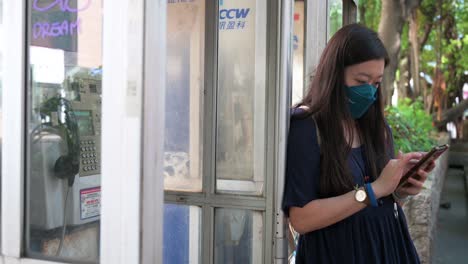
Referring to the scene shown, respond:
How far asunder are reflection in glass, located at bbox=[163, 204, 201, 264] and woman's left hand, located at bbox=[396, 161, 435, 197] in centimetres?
158

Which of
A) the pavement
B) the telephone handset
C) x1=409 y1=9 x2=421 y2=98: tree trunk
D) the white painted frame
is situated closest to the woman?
the telephone handset

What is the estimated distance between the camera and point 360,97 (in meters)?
1.69

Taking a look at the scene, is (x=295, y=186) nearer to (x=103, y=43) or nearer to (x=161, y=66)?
(x=161, y=66)

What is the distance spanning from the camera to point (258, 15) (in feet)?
9.52

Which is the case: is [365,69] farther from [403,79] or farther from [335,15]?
[403,79]

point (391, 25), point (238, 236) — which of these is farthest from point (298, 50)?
point (391, 25)

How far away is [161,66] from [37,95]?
1.90 ft

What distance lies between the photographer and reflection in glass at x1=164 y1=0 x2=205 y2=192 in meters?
3.06

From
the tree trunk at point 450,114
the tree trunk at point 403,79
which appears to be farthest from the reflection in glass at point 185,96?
the tree trunk at point 450,114

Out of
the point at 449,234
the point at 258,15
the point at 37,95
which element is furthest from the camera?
the point at 449,234

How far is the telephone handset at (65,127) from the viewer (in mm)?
1831

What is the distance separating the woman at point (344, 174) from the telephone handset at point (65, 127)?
776 mm

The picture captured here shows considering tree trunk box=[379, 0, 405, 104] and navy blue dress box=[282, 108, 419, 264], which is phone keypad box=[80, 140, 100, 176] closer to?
navy blue dress box=[282, 108, 419, 264]

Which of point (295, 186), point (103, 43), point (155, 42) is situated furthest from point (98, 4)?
point (295, 186)
